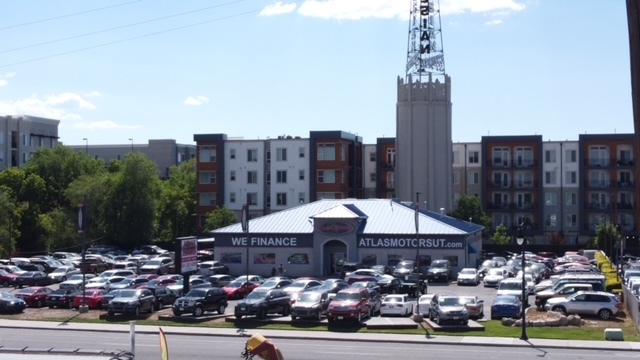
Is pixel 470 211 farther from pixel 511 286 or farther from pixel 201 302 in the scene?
pixel 201 302

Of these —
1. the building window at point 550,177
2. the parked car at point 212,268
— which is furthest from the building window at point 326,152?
the parked car at point 212,268

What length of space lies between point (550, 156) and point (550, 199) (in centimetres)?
540

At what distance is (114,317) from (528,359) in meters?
23.0

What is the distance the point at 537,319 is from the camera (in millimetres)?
42531

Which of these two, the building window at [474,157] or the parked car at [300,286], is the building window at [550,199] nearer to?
the building window at [474,157]

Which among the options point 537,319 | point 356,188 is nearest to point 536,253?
point 356,188

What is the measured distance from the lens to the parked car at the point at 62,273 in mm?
67625

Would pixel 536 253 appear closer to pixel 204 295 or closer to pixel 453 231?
pixel 453 231

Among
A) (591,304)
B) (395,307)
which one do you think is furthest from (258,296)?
(591,304)

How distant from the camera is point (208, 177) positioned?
108 m

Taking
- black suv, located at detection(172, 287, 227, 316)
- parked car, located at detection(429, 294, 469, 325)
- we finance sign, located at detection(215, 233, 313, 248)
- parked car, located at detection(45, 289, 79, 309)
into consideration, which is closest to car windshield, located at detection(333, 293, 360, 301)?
parked car, located at detection(429, 294, 469, 325)

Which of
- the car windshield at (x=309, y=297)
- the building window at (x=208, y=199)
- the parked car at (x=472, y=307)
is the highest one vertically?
the building window at (x=208, y=199)

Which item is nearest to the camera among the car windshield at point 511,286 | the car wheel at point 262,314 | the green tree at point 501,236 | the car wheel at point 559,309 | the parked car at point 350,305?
the parked car at point 350,305

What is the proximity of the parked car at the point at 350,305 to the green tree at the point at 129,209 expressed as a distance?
5890cm
